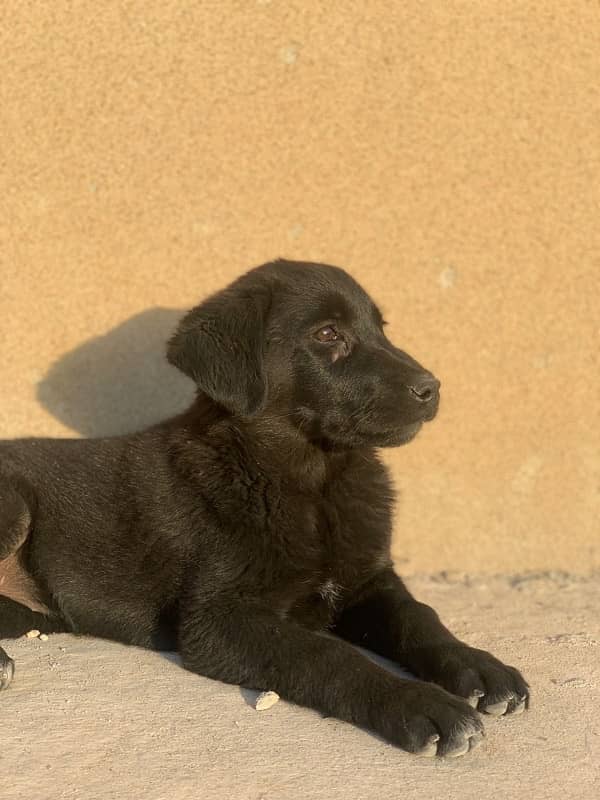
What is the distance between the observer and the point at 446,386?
4914 mm

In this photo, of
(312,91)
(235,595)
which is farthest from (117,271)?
(235,595)

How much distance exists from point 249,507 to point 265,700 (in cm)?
75

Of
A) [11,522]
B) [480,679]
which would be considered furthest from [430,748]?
[11,522]

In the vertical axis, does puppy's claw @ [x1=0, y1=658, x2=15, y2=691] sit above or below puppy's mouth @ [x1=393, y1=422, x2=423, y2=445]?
below

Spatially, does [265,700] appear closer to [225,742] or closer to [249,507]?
[225,742]

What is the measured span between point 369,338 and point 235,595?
3.39ft

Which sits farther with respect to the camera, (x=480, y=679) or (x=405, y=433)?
(x=405, y=433)

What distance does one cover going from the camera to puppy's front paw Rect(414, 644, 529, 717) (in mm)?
3223

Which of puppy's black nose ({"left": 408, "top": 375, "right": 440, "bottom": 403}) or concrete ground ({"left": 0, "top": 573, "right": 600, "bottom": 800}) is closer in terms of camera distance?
concrete ground ({"left": 0, "top": 573, "right": 600, "bottom": 800})

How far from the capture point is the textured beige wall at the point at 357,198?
478cm

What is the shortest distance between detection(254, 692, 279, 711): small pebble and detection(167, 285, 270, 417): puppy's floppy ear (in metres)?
0.95

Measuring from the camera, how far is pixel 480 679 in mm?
3273

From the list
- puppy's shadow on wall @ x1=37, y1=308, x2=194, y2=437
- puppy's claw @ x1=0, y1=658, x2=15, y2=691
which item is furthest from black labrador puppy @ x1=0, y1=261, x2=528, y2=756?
puppy's shadow on wall @ x1=37, y1=308, x2=194, y2=437

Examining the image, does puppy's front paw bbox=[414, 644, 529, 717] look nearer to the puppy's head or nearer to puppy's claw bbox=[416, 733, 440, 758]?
puppy's claw bbox=[416, 733, 440, 758]
